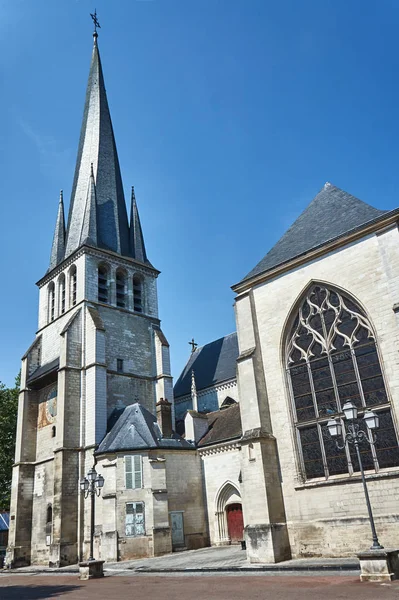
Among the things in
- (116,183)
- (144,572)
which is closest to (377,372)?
(144,572)

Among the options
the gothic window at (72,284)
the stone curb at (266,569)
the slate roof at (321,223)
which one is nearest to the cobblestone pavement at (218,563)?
the stone curb at (266,569)

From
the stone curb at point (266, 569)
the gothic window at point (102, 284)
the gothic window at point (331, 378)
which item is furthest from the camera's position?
the gothic window at point (102, 284)

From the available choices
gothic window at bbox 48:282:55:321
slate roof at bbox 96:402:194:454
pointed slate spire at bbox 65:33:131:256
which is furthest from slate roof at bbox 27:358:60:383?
pointed slate spire at bbox 65:33:131:256

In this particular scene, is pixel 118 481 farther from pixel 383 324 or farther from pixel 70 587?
pixel 383 324

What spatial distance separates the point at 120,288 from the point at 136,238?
4.56m

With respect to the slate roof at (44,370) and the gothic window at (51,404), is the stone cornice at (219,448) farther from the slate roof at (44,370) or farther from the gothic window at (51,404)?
the slate roof at (44,370)

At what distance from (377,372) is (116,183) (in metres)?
26.0

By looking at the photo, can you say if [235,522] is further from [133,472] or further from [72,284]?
[72,284]

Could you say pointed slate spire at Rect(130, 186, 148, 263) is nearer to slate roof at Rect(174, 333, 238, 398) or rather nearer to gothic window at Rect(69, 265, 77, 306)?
gothic window at Rect(69, 265, 77, 306)

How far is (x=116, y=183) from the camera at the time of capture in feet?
114

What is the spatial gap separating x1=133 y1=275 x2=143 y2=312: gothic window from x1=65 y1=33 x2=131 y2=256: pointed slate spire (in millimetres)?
1910

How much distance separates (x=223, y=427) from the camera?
23.8 meters

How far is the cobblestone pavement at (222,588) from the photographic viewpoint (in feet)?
27.1

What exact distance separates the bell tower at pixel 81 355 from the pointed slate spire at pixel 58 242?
86 mm
